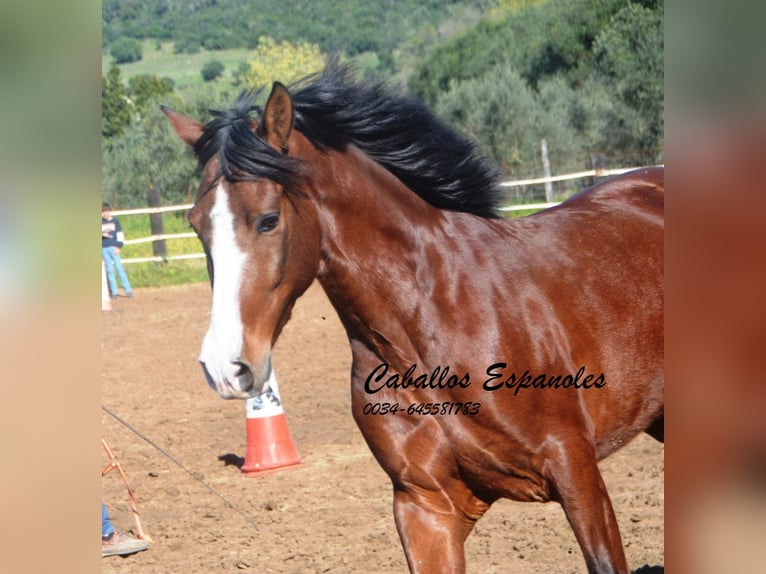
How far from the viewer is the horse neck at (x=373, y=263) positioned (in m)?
2.63

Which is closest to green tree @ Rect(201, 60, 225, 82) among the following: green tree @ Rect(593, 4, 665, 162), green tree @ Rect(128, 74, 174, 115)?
green tree @ Rect(128, 74, 174, 115)

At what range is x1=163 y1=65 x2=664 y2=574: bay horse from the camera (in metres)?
2.40

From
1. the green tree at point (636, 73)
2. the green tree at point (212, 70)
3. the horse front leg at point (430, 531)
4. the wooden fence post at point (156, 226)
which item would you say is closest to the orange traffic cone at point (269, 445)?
the horse front leg at point (430, 531)

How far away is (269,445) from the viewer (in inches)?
228

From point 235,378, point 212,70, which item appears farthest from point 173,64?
point 235,378

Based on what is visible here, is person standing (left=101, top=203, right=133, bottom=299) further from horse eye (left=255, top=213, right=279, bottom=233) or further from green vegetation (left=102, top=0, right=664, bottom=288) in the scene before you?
horse eye (left=255, top=213, right=279, bottom=233)

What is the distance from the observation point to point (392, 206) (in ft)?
8.91

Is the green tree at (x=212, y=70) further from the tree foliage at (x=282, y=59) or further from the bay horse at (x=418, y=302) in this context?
the bay horse at (x=418, y=302)

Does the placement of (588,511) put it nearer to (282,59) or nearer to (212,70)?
(212,70)

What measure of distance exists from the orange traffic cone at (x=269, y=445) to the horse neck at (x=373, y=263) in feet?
10.0
